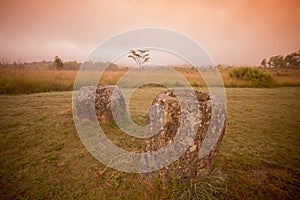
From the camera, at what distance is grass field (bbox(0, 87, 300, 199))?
2.55m

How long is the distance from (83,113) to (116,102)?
98cm

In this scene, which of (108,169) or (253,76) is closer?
(108,169)

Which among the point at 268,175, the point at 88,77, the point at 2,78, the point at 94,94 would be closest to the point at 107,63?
the point at 88,77

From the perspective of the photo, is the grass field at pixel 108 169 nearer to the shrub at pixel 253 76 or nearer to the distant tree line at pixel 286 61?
the shrub at pixel 253 76

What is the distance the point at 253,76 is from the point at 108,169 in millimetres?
16764

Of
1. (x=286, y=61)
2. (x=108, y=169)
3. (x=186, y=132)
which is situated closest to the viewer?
(x=186, y=132)

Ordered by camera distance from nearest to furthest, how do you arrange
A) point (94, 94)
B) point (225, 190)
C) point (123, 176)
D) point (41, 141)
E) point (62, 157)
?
point (225, 190), point (123, 176), point (62, 157), point (41, 141), point (94, 94)

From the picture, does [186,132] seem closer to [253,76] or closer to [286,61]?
[253,76]

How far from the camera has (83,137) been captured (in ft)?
13.3

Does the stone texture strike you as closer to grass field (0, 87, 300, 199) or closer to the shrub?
grass field (0, 87, 300, 199)

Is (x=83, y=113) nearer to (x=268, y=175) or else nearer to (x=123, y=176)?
(x=123, y=176)

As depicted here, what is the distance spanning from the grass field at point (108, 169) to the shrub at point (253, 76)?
1132 centimetres

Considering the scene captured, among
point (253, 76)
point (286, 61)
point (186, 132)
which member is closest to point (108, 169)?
point (186, 132)

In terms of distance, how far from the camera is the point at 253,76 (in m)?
15.7
